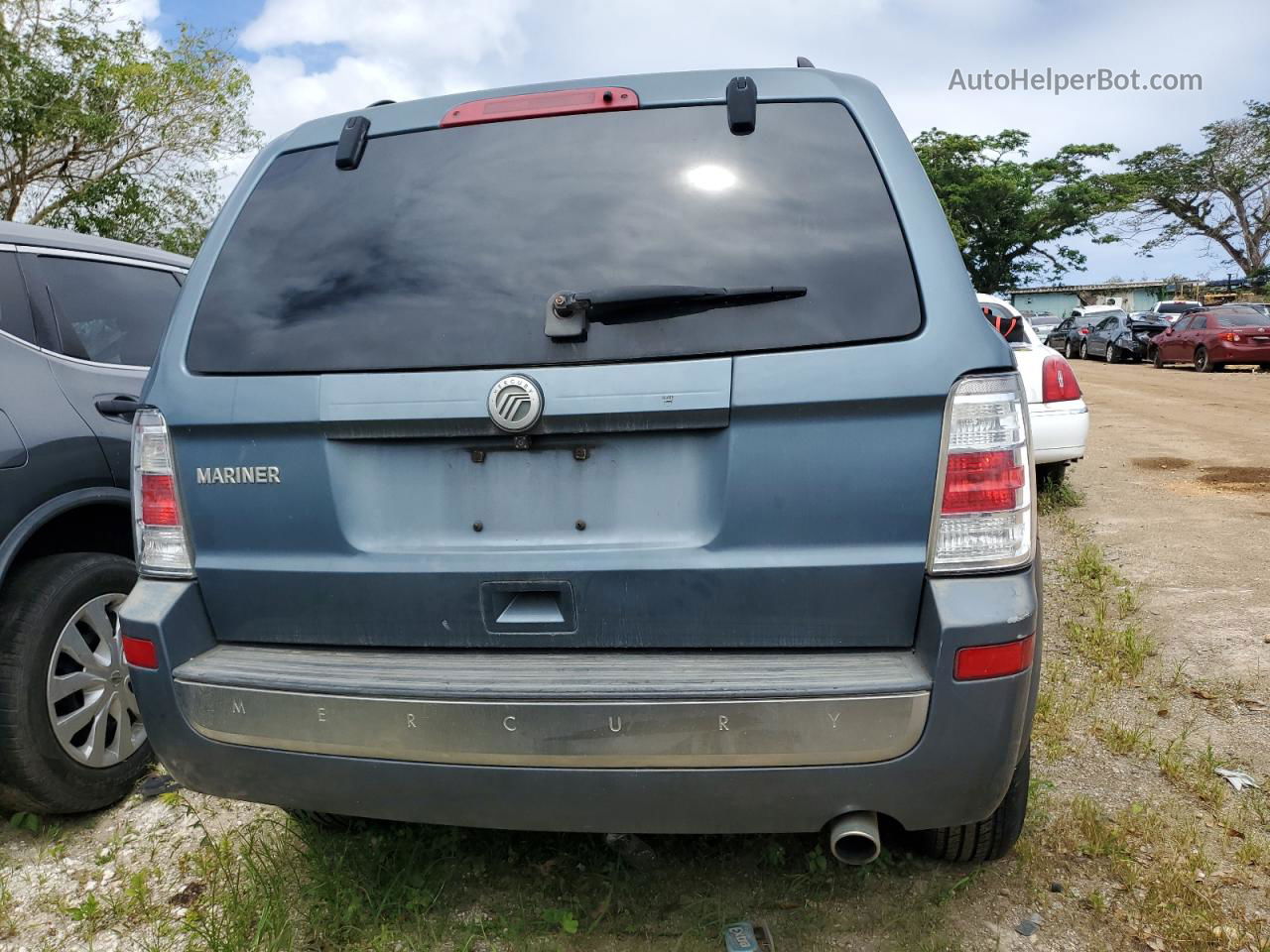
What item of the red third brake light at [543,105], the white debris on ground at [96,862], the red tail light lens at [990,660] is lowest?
the white debris on ground at [96,862]

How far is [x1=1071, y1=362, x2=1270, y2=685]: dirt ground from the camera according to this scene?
4602 millimetres

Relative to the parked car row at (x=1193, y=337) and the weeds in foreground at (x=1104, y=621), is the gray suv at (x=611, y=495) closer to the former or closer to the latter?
the weeds in foreground at (x=1104, y=621)

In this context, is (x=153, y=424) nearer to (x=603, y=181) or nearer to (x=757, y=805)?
(x=603, y=181)

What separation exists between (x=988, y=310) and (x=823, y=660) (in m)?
6.72

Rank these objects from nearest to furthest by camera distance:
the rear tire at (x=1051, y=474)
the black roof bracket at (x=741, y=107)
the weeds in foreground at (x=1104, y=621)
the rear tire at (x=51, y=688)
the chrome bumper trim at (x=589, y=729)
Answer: the chrome bumper trim at (x=589, y=729), the black roof bracket at (x=741, y=107), the rear tire at (x=51, y=688), the weeds in foreground at (x=1104, y=621), the rear tire at (x=1051, y=474)

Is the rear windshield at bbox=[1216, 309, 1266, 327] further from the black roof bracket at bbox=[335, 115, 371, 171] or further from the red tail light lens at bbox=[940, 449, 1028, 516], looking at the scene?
the black roof bracket at bbox=[335, 115, 371, 171]

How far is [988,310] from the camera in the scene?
8.04m

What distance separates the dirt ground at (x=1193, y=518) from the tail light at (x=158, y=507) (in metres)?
3.61

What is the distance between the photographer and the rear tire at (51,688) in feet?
9.98

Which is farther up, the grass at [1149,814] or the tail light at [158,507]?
the tail light at [158,507]

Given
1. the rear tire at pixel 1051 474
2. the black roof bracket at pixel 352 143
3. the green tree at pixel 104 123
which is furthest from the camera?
the green tree at pixel 104 123

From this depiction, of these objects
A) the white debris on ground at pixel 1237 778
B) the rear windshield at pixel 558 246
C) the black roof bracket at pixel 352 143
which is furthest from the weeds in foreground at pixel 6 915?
the white debris on ground at pixel 1237 778

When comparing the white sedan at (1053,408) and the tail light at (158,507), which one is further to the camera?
the white sedan at (1053,408)

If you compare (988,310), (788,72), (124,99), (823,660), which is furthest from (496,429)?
(124,99)
